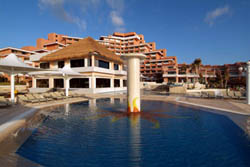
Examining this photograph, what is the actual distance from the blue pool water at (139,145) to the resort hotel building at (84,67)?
724 inches

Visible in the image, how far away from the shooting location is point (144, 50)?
82.3 m

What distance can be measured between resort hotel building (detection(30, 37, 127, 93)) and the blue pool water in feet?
60.4

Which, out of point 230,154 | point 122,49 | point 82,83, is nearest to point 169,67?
point 122,49

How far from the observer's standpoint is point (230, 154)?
12.8ft

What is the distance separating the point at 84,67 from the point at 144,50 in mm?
62602

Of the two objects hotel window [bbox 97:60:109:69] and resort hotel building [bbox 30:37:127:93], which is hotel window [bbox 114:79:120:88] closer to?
resort hotel building [bbox 30:37:127:93]

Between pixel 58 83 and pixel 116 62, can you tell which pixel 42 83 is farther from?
pixel 116 62

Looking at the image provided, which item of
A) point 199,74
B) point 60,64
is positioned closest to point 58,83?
point 60,64

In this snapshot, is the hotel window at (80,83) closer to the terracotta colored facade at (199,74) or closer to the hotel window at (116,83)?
the hotel window at (116,83)

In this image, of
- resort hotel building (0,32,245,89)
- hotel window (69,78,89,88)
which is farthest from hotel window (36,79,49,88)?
hotel window (69,78,89,88)

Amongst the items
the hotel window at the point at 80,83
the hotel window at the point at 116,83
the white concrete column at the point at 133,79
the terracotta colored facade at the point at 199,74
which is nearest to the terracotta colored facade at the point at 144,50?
the terracotta colored facade at the point at 199,74

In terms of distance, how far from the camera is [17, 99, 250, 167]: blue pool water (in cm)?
359

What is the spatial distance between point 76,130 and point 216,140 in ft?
17.1

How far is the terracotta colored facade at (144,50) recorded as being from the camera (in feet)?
232
